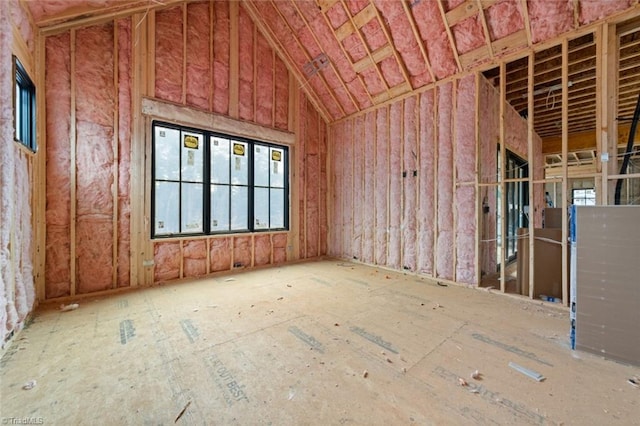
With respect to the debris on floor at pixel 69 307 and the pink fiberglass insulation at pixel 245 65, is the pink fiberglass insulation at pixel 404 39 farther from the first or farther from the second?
the debris on floor at pixel 69 307

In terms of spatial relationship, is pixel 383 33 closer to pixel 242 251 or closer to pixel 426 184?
pixel 426 184

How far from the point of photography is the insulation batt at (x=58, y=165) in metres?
3.33

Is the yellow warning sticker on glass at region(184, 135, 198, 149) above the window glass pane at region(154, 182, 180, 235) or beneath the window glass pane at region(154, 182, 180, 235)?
above

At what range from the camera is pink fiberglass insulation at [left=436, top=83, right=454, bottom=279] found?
14.4ft

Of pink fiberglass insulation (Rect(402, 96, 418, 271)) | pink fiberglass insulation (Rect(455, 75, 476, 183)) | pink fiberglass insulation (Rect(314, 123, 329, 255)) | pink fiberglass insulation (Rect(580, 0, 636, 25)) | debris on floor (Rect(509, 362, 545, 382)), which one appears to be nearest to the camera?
debris on floor (Rect(509, 362, 545, 382))

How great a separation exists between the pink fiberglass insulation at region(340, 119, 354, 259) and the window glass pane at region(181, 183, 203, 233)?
124 inches

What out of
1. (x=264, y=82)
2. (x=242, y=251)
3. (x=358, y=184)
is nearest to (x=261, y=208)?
(x=242, y=251)

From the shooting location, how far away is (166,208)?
4285 millimetres

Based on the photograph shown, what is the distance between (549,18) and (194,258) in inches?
243

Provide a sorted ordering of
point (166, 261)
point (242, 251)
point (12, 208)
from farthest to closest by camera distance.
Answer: point (242, 251), point (166, 261), point (12, 208)

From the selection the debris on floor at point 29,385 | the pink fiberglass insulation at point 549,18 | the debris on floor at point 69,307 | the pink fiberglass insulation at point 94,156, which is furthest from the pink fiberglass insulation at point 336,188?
the debris on floor at point 29,385

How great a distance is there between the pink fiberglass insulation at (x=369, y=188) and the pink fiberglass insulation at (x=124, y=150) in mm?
4282

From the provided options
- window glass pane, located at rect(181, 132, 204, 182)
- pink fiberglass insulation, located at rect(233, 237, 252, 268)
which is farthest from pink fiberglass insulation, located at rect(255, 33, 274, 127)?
pink fiberglass insulation, located at rect(233, 237, 252, 268)

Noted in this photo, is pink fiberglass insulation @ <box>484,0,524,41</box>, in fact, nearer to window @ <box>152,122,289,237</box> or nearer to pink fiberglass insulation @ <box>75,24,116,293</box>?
window @ <box>152,122,289,237</box>
